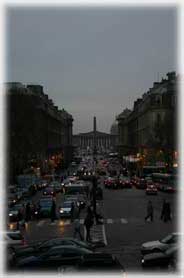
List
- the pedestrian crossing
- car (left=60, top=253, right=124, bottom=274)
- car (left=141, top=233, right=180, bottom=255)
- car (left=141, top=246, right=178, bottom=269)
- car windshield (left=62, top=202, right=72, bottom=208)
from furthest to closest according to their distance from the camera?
car windshield (left=62, top=202, right=72, bottom=208), the pedestrian crossing, car (left=141, top=233, right=180, bottom=255), car (left=141, top=246, right=178, bottom=269), car (left=60, top=253, right=124, bottom=274)

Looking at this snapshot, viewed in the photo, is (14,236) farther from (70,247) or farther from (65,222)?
(65,222)

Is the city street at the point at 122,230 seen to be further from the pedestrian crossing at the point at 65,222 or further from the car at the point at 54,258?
the car at the point at 54,258

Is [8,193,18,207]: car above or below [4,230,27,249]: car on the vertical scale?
above

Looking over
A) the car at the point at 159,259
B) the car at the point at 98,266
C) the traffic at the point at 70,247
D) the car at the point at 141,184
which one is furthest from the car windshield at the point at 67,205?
the car at the point at 141,184

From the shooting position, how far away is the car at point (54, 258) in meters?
15.2

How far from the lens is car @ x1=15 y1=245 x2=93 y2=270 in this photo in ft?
49.9

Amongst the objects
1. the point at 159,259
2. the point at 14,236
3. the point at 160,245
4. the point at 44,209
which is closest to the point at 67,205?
the point at 44,209

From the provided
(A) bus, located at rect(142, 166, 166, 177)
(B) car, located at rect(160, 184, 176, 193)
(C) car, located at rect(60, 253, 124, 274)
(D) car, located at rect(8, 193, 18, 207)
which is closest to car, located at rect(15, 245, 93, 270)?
(C) car, located at rect(60, 253, 124, 274)

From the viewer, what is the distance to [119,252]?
2008cm

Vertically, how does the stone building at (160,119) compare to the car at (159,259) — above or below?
above

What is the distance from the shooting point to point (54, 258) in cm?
1537

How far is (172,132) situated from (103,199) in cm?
1940

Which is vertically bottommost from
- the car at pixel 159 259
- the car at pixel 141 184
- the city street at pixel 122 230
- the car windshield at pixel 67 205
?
the city street at pixel 122 230

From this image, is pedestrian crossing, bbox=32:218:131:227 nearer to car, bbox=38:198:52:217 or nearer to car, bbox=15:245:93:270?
car, bbox=38:198:52:217
